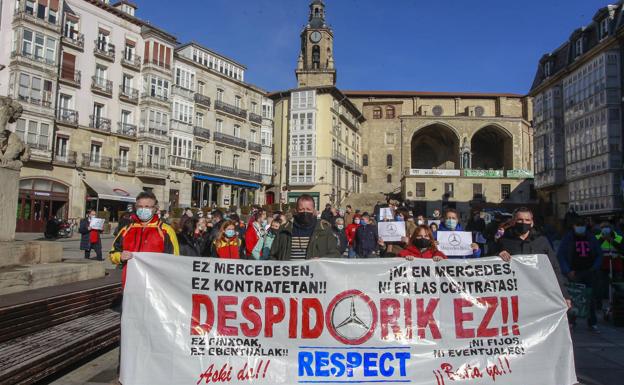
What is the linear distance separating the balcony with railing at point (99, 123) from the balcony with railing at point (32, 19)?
707 centimetres

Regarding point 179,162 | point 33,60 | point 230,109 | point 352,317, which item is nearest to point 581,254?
point 352,317

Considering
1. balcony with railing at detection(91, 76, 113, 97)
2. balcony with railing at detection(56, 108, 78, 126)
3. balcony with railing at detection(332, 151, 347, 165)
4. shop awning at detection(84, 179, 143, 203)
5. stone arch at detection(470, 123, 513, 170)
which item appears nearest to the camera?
balcony with railing at detection(56, 108, 78, 126)

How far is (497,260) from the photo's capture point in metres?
5.22

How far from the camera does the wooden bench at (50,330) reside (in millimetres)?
4324

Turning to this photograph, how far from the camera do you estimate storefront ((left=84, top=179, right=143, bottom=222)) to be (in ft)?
115

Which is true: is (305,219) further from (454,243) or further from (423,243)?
(454,243)

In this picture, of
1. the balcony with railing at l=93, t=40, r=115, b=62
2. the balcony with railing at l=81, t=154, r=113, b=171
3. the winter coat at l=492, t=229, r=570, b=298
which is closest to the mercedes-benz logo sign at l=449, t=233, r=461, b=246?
the winter coat at l=492, t=229, r=570, b=298

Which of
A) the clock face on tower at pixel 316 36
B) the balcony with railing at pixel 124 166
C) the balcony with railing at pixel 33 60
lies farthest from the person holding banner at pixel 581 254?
the clock face on tower at pixel 316 36

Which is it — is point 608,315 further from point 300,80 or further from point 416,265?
point 300,80

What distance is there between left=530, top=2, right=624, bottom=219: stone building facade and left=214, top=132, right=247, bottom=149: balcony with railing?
105 feet

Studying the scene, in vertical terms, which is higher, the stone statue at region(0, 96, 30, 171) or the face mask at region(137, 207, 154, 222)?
the stone statue at region(0, 96, 30, 171)

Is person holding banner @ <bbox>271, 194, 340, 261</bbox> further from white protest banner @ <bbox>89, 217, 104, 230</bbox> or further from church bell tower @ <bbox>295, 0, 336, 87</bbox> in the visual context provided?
church bell tower @ <bbox>295, 0, 336, 87</bbox>

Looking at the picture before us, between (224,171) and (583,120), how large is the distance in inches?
1363

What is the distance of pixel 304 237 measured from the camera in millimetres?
5973
